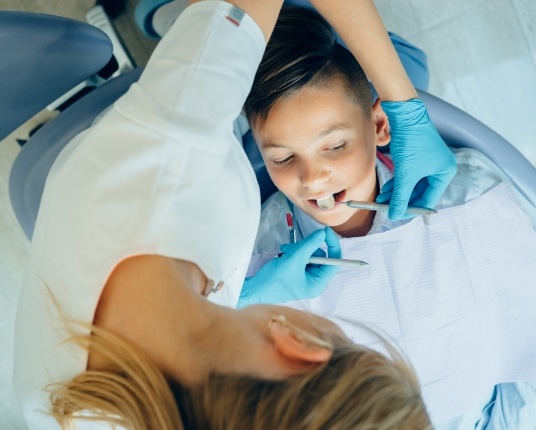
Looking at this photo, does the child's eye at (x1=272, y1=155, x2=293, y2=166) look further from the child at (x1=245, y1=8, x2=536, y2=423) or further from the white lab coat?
the white lab coat

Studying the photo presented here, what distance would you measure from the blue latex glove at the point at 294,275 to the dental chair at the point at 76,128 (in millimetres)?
245

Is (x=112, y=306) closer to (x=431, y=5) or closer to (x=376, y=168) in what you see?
(x=376, y=168)

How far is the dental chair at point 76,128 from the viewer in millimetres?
927

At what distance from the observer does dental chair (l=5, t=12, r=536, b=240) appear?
36.5 inches

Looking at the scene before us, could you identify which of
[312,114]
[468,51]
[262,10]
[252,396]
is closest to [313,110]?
[312,114]

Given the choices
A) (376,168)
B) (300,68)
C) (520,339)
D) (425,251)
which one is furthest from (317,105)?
(520,339)

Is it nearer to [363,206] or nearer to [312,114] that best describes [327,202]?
[363,206]

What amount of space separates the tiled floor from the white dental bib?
0.47 metres

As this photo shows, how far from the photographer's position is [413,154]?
3.31 ft

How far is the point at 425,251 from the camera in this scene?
1.18 metres

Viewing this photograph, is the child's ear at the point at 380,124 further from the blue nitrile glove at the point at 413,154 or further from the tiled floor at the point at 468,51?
the tiled floor at the point at 468,51

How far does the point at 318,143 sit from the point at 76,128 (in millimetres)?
456

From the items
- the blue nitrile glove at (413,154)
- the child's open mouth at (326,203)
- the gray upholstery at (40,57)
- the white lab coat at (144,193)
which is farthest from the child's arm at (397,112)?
the gray upholstery at (40,57)

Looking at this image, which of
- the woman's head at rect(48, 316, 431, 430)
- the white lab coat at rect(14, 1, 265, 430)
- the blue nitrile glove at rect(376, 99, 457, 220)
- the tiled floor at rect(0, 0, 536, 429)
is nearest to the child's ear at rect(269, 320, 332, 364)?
the woman's head at rect(48, 316, 431, 430)
